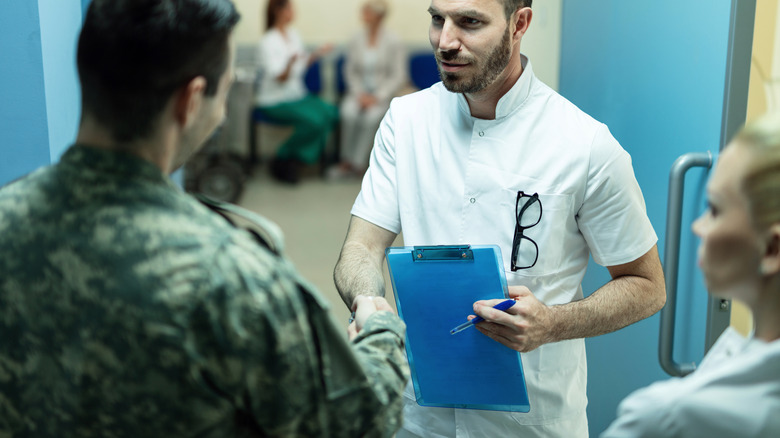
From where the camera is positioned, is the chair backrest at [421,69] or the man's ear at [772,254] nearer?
the man's ear at [772,254]

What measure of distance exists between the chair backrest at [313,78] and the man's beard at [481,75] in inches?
198

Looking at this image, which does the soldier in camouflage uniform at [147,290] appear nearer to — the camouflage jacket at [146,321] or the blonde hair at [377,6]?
the camouflage jacket at [146,321]

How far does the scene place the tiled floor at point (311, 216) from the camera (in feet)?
13.7

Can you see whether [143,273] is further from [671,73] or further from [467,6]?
[671,73]

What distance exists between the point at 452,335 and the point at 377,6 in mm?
5280

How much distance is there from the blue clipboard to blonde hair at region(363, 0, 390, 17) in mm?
5240

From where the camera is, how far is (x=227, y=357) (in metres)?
0.76

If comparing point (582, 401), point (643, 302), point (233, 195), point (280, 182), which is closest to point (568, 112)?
point (643, 302)

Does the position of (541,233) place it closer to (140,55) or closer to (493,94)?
(493,94)

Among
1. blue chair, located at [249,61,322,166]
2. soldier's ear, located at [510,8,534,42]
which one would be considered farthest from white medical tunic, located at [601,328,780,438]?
blue chair, located at [249,61,322,166]

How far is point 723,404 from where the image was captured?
770 mm

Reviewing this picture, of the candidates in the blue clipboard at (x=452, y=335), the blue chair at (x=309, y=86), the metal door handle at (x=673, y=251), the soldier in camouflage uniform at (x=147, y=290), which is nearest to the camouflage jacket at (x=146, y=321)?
the soldier in camouflage uniform at (x=147, y=290)

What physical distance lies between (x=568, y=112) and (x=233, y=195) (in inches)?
166

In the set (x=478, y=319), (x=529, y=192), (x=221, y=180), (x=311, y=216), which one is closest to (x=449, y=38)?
(x=529, y=192)
